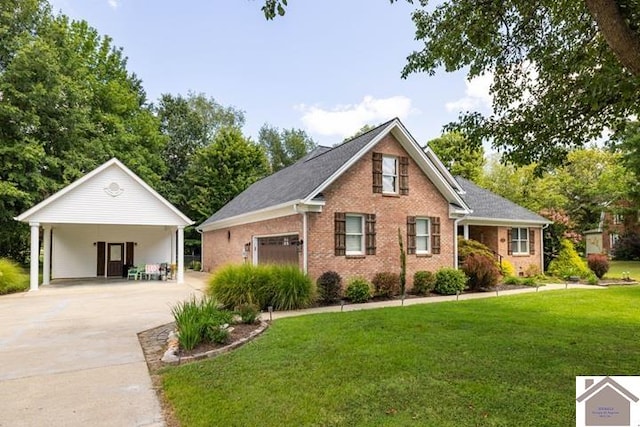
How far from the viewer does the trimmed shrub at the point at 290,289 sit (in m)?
11.1

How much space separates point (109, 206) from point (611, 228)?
41.8m

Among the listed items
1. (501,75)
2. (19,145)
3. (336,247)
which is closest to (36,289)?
(19,145)

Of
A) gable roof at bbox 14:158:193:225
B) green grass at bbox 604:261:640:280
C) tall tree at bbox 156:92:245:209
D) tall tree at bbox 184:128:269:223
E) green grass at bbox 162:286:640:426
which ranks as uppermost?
tall tree at bbox 156:92:245:209

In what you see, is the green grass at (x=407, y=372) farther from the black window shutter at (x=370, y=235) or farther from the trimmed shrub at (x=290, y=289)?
the black window shutter at (x=370, y=235)

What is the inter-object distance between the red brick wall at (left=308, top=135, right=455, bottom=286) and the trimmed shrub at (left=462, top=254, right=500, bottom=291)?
0.73m

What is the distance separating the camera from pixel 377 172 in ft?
48.6

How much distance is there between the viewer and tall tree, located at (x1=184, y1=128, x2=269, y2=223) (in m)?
33.4

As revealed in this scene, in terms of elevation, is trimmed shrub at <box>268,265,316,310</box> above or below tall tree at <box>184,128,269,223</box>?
below

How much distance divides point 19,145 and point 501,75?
24.5m

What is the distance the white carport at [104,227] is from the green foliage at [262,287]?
31.2 ft

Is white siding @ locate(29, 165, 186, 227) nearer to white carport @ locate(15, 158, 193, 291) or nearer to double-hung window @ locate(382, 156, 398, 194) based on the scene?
white carport @ locate(15, 158, 193, 291)

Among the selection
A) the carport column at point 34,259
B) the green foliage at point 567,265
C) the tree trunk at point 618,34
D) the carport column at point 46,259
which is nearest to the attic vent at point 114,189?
the carport column at point 34,259

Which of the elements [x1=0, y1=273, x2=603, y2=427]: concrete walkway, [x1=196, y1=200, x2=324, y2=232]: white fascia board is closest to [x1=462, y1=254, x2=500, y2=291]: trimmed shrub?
[x1=0, y1=273, x2=603, y2=427]: concrete walkway

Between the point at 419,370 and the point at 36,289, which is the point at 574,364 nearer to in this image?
the point at 419,370
